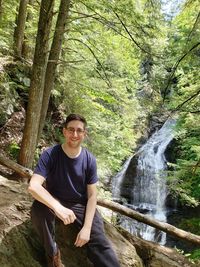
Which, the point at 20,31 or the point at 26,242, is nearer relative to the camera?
the point at 26,242

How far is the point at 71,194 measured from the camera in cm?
310

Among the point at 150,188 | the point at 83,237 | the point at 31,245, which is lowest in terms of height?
the point at 150,188

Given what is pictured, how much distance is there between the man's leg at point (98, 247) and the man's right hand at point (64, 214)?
0.81 ft

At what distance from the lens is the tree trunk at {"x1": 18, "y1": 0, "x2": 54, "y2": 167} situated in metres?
6.00

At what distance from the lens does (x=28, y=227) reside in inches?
137

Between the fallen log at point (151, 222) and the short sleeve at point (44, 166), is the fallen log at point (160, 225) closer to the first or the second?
the fallen log at point (151, 222)

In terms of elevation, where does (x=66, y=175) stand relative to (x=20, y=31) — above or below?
below

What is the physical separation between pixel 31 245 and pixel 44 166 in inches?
35.0

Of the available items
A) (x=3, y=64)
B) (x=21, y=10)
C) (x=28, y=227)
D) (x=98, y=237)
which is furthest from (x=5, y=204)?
(x=21, y=10)

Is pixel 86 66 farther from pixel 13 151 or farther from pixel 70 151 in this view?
pixel 70 151

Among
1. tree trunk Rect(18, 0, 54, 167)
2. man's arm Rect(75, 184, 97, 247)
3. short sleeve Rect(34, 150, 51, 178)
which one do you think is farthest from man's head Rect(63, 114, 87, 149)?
tree trunk Rect(18, 0, 54, 167)

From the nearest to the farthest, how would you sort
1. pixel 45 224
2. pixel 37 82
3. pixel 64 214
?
pixel 64 214, pixel 45 224, pixel 37 82

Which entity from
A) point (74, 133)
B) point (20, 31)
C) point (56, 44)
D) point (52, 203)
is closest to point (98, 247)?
point (52, 203)

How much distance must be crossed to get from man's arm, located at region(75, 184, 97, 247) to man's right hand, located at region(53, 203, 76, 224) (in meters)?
0.17
